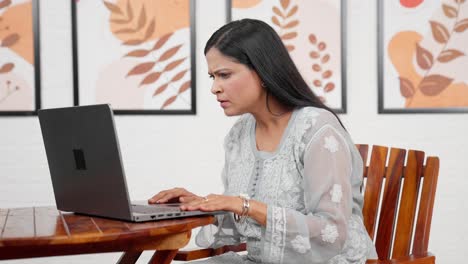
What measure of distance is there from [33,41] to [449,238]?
2.40 metres

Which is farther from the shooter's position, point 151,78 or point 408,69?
point 408,69

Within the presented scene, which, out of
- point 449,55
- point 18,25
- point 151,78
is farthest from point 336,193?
point 18,25

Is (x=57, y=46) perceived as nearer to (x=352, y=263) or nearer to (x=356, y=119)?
(x=356, y=119)

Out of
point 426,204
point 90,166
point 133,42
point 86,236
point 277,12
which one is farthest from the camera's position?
point 277,12

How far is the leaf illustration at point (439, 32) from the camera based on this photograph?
131 inches

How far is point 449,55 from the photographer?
10.9ft

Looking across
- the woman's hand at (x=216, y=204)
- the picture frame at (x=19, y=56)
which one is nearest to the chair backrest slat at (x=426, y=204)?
the woman's hand at (x=216, y=204)

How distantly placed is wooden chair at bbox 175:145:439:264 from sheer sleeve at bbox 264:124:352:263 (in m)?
0.35

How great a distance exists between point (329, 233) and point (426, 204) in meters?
0.45

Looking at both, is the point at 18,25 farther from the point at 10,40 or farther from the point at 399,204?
the point at 399,204

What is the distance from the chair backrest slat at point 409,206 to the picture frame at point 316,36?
1.23 metres

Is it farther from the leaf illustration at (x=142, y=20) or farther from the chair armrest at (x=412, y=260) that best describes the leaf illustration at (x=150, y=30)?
the chair armrest at (x=412, y=260)

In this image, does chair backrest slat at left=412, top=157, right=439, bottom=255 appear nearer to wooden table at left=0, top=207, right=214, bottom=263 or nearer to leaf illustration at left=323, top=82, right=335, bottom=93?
wooden table at left=0, top=207, right=214, bottom=263

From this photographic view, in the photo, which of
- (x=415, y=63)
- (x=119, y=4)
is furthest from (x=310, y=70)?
(x=119, y=4)
